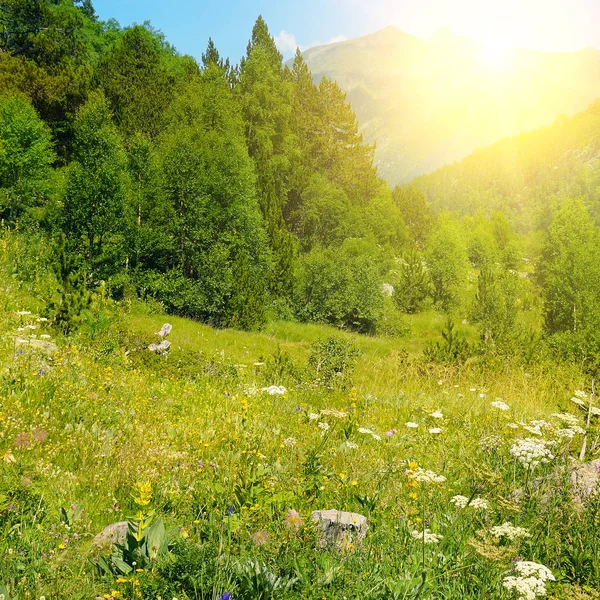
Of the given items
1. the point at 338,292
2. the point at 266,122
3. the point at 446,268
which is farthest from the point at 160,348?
the point at 446,268

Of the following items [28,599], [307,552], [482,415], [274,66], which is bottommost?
[482,415]

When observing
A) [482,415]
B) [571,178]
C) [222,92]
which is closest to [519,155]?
[571,178]

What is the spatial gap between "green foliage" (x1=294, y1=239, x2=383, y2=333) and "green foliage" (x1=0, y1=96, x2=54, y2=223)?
1697 cm

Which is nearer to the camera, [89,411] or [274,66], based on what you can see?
[89,411]

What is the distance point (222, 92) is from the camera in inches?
1417

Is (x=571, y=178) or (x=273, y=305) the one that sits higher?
(x=571, y=178)

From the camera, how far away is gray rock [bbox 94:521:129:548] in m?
3.11

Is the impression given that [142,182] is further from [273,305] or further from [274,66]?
[274,66]

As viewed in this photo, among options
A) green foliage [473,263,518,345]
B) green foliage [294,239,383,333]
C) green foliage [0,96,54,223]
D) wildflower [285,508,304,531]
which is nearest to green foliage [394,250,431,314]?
green foliage [294,239,383,333]

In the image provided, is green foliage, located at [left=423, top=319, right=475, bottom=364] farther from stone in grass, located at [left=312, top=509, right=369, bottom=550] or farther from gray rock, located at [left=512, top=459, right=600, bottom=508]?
stone in grass, located at [left=312, top=509, right=369, bottom=550]

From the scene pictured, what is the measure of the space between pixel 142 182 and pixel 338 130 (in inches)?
1234

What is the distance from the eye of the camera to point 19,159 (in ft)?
78.8

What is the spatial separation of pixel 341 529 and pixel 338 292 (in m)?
30.9

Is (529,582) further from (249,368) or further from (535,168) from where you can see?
(535,168)
